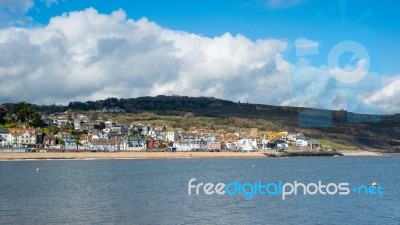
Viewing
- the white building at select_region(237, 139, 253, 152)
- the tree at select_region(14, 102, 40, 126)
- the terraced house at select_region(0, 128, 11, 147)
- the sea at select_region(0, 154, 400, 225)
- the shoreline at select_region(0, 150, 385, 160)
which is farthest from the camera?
the white building at select_region(237, 139, 253, 152)

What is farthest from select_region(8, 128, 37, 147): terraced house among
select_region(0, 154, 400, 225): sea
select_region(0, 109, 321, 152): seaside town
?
select_region(0, 154, 400, 225): sea

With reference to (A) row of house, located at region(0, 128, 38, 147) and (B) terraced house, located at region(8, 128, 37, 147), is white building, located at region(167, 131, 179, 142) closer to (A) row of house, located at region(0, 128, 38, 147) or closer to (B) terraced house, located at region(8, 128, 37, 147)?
(A) row of house, located at region(0, 128, 38, 147)

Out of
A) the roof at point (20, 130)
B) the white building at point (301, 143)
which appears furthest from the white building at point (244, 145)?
the roof at point (20, 130)

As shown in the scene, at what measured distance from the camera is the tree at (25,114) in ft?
332

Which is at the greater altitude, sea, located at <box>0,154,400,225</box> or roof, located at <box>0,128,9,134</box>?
roof, located at <box>0,128,9,134</box>

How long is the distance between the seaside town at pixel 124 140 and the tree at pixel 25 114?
9.48 feet

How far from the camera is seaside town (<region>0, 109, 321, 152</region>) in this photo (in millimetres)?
94250

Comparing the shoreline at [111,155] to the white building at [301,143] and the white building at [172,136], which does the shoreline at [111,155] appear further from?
the white building at [301,143]

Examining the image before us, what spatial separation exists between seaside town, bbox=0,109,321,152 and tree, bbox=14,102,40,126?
289 cm

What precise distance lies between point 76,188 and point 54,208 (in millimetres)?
10238

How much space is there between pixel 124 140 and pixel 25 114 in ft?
63.4

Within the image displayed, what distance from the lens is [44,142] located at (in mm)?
96688

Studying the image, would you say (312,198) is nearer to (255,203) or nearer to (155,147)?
(255,203)

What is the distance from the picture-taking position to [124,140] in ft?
356
